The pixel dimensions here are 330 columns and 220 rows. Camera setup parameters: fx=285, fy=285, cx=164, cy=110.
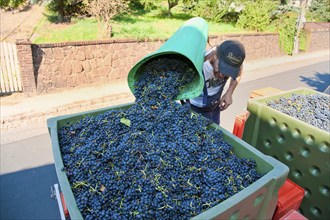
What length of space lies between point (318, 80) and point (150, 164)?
37.1ft

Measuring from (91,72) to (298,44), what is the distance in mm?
12795

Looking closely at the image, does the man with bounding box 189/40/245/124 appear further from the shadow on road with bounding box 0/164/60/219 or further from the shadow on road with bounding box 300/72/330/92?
the shadow on road with bounding box 300/72/330/92

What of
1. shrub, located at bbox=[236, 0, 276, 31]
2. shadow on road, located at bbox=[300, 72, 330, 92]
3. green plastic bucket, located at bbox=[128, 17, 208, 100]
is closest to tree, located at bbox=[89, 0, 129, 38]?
shadow on road, located at bbox=[300, 72, 330, 92]

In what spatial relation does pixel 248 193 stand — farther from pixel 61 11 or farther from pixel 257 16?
pixel 257 16

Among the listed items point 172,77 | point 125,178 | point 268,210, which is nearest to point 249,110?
point 172,77

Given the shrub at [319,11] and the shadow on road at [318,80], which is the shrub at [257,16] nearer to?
the shadow on road at [318,80]

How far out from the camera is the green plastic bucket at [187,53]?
88.5 inches

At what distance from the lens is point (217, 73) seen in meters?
→ 3.18

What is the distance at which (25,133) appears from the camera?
19.6ft

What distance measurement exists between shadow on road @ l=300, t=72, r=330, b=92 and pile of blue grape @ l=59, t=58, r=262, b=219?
9344mm

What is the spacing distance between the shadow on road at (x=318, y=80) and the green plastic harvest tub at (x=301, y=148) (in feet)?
27.8

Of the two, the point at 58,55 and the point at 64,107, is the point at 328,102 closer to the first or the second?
the point at 64,107

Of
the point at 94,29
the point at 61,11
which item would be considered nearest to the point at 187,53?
the point at 94,29

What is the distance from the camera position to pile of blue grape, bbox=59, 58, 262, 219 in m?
1.40
